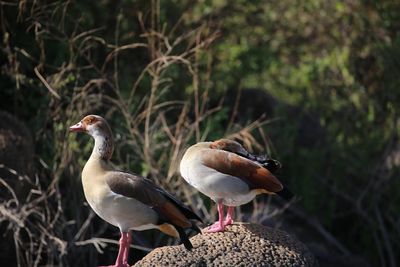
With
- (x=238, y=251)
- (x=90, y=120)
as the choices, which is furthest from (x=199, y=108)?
(x=238, y=251)

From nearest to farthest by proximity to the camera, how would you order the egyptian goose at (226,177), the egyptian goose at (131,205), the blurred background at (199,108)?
the egyptian goose at (131,205), the egyptian goose at (226,177), the blurred background at (199,108)

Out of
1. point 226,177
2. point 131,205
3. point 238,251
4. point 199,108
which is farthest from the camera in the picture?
point 199,108

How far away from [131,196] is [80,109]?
3.03m

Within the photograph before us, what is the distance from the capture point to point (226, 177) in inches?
258

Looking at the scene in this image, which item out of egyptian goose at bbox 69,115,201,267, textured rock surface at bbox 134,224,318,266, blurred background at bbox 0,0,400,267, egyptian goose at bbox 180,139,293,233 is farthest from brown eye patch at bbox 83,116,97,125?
blurred background at bbox 0,0,400,267

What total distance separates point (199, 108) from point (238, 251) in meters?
5.31

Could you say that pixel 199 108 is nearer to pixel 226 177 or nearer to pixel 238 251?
pixel 226 177

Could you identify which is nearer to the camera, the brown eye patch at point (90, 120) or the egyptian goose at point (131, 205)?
the egyptian goose at point (131, 205)

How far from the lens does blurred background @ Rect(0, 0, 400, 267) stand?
898cm

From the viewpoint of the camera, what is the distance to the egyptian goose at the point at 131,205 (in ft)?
20.4

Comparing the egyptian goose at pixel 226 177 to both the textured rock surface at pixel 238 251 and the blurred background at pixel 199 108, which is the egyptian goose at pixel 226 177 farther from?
the blurred background at pixel 199 108

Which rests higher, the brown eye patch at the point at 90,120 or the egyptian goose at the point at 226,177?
the brown eye patch at the point at 90,120

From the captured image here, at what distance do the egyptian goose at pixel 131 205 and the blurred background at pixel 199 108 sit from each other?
199cm

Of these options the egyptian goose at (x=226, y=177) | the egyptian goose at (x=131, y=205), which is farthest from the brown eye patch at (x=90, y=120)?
the egyptian goose at (x=226, y=177)
